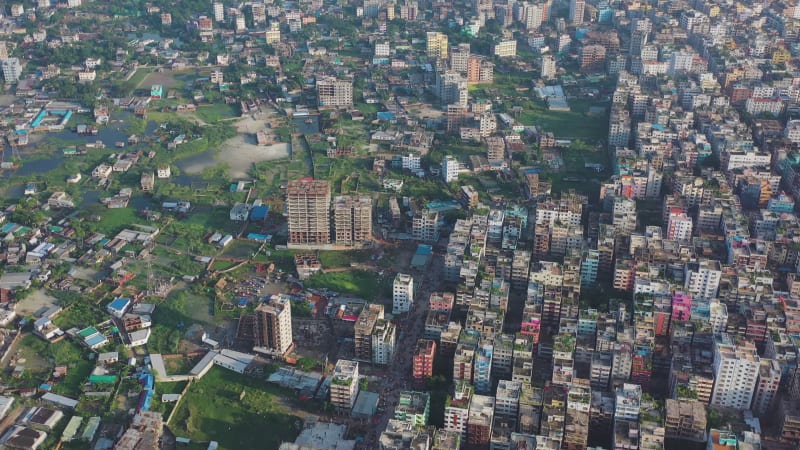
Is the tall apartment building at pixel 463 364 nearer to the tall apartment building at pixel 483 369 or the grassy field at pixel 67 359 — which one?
A: the tall apartment building at pixel 483 369

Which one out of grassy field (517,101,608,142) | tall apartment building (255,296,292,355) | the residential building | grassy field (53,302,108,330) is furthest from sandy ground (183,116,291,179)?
the residential building

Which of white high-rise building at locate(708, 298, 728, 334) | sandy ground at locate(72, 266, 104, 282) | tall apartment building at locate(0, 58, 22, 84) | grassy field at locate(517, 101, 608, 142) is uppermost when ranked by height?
white high-rise building at locate(708, 298, 728, 334)

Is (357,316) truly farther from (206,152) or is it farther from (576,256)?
(206,152)

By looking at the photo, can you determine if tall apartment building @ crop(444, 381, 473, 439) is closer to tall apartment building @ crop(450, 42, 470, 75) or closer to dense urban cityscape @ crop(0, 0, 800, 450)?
dense urban cityscape @ crop(0, 0, 800, 450)

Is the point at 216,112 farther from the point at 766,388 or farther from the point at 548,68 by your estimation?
the point at 766,388

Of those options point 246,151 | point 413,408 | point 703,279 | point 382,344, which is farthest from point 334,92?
point 413,408

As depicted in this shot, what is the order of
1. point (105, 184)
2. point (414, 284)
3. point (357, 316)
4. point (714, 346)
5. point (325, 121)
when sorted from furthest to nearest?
point (325, 121), point (105, 184), point (414, 284), point (357, 316), point (714, 346)

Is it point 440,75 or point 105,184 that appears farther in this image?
point 440,75

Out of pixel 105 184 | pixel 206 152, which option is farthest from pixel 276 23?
pixel 105 184
